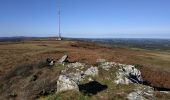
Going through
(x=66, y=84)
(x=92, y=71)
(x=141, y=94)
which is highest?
(x=92, y=71)

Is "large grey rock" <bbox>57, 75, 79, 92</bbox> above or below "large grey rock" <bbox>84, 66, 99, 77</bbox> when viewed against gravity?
below

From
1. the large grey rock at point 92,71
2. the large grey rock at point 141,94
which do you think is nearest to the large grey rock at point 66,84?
the large grey rock at point 92,71

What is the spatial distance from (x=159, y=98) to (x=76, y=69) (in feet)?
36.3

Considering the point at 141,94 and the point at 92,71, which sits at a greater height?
the point at 92,71

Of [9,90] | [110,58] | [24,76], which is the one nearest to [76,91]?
[9,90]

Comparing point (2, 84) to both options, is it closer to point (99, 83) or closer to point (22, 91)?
point (22, 91)

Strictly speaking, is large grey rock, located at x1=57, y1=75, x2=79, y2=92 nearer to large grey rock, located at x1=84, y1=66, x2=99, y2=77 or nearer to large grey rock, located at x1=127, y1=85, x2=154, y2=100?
large grey rock, located at x1=84, y1=66, x2=99, y2=77

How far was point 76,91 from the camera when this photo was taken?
69.7ft

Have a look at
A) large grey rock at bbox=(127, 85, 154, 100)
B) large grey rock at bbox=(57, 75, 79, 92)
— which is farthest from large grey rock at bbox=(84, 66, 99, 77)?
large grey rock at bbox=(127, 85, 154, 100)

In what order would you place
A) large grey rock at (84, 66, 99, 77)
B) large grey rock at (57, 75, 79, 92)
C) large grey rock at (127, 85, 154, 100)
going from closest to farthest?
1. large grey rock at (127, 85, 154, 100)
2. large grey rock at (57, 75, 79, 92)
3. large grey rock at (84, 66, 99, 77)

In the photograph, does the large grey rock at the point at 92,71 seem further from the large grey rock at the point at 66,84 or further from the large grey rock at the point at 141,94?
the large grey rock at the point at 141,94

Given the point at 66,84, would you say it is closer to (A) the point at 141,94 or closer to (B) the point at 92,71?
(B) the point at 92,71

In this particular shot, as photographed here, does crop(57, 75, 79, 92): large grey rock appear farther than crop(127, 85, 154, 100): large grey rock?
Yes

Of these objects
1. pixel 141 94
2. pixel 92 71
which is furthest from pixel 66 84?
pixel 141 94
